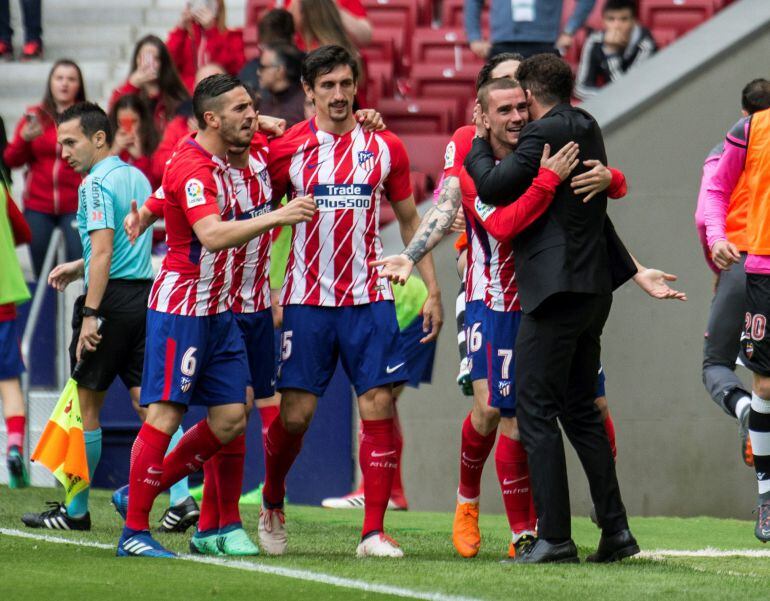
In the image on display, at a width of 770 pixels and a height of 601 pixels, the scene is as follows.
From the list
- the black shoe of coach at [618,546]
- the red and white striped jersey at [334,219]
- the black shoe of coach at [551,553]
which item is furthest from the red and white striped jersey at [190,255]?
the black shoe of coach at [618,546]

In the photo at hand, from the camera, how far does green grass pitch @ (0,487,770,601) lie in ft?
18.5

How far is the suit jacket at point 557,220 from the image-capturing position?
6.38m

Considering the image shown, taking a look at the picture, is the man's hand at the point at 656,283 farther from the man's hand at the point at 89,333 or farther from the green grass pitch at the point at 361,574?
the man's hand at the point at 89,333

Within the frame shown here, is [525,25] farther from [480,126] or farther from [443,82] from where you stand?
[480,126]

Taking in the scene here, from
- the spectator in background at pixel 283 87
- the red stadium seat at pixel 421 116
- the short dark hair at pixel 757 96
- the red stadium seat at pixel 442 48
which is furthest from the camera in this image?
the red stadium seat at pixel 442 48

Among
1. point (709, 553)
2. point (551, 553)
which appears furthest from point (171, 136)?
point (551, 553)

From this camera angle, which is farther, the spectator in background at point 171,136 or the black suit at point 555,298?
the spectator in background at point 171,136

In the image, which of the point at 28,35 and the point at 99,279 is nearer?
the point at 99,279

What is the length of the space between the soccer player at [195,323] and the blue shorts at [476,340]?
100cm

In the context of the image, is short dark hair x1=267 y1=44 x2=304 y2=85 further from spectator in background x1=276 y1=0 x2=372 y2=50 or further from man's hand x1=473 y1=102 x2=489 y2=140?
man's hand x1=473 y1=102 x2=489 y2=140

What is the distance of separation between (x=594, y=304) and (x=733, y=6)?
19.9ft

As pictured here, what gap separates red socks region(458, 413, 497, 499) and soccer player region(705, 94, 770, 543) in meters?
1.38

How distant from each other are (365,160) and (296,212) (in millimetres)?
817

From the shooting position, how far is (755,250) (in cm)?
762
